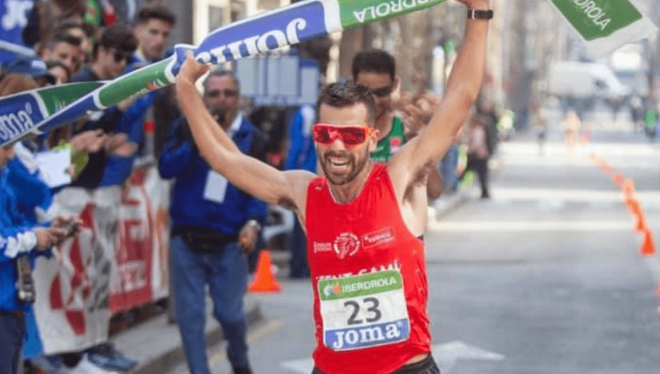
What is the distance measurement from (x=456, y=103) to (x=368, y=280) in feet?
2.22

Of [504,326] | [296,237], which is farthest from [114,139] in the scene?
[296,237]

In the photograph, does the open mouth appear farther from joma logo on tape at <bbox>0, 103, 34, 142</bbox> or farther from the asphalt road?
the asphalt road

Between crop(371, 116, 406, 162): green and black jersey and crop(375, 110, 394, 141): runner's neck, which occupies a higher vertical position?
crop(375, 110, 394, 141): runner's neck

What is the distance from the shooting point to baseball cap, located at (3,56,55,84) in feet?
29.1

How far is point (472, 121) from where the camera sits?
1545 inches

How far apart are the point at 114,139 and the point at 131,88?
3297 mm

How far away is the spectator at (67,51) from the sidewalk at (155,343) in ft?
6.12

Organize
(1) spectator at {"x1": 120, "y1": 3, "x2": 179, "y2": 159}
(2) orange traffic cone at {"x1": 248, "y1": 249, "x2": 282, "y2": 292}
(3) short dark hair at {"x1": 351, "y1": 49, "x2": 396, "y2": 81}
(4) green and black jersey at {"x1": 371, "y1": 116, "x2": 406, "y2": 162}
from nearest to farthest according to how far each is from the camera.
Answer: (4) green and black jersey at {"x1": 371, "y1": 116, "x2": 406, "y2": 162}, (3) short dark hair at {"x1": 351, "y1": 49, "x2": 396, "y2": 81}, (1) spectator at {"x1": 120, "y1": 3, "x2": 179, "y2": 159}, (2) orange traffic cone at {"x1": 248, "y1": 249, "x2": 282, "y2": 292}

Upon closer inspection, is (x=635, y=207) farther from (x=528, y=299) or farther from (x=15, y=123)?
(x=15, y=123)

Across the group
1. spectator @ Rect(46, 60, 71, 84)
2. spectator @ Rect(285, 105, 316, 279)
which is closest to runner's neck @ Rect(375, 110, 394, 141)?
spectator @ Rect(46, 60, 71, 84)

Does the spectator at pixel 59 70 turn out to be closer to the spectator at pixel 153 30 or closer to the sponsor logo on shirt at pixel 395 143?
the spectator at pixel 153 30

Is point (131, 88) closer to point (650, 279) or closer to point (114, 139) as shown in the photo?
point (114, 139)

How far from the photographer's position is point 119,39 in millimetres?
10586

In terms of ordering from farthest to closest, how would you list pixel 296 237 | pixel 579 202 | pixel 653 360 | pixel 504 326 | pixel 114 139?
pixel 579 202
pixel 296 237
pixel 504 326
pixel 653 360
pixel 114 139
